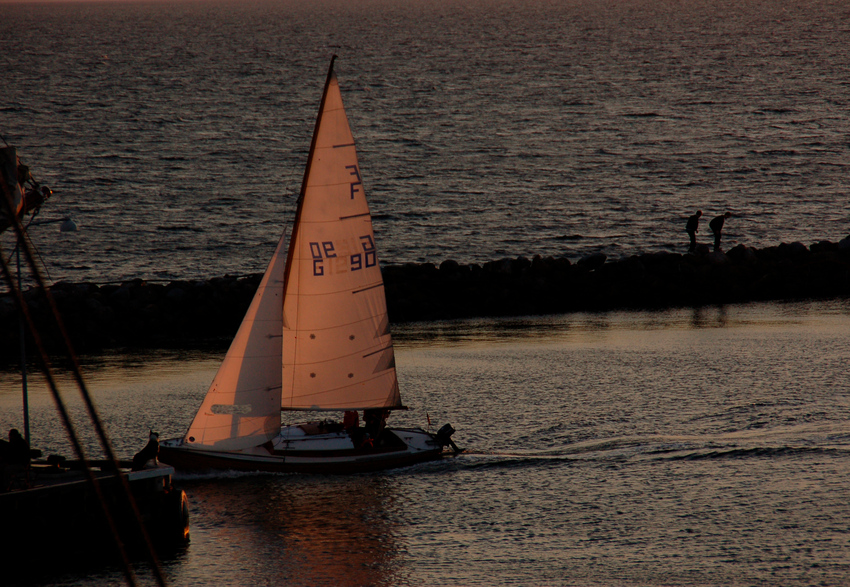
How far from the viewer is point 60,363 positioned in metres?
41.1

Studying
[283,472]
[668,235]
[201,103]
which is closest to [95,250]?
[668,235]

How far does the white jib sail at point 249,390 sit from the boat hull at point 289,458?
283mm

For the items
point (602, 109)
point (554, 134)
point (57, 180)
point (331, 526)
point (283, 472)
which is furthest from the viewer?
point (602, 109)

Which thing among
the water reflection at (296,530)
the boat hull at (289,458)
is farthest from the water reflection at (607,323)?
the water reflection at (296,530)

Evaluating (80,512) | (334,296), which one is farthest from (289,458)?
(80,512)

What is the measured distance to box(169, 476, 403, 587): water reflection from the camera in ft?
71.0

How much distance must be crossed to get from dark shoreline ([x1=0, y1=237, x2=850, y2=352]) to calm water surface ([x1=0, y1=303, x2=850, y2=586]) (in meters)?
4.38

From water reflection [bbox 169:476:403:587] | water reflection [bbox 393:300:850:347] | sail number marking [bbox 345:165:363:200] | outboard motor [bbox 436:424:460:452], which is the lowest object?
water reflection [bbox 169:476:403:587]

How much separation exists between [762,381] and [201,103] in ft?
438

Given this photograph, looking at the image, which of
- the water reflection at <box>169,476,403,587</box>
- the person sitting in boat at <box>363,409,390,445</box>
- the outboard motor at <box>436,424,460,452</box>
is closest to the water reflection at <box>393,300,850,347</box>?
the person sitting in boat at <box>363,409,390,445</box>

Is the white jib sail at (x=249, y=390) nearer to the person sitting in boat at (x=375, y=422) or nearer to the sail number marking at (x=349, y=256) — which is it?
the sail number marking at (x=349, y=256)

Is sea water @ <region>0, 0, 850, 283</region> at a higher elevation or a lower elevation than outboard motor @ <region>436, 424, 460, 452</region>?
higher

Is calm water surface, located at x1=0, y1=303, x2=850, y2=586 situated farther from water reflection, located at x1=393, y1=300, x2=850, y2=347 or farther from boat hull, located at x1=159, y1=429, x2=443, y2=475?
water reflection, located at x1=393, y1=300, x2=850, y2=347

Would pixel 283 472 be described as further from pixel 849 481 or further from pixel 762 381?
pixel 762 381
